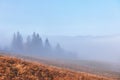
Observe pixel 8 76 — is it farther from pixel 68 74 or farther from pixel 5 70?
pixel 68 74

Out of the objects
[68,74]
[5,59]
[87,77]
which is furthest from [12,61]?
[87,77]

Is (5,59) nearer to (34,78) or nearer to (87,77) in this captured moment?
(34,78)

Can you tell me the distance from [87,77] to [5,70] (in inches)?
338

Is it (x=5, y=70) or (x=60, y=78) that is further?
(x=60, y=78)

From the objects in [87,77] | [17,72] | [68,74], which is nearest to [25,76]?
[17,72]

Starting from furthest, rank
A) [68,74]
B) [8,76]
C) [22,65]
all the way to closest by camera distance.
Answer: [68,74] → [22,65] → [8,76]

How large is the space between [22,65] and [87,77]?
6.78 m

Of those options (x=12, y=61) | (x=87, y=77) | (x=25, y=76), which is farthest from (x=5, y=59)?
(x=87, y=77)

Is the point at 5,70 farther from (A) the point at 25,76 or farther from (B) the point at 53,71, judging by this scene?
(B) the point at 53,71

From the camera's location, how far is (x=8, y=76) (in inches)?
1058

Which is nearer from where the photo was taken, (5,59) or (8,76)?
(8,76)

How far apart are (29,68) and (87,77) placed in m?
6.12

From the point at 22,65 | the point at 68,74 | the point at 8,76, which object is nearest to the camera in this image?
the point at 8,76

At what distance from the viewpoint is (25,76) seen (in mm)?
27766
